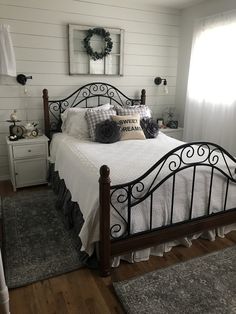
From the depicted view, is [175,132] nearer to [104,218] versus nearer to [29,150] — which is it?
[29,150]

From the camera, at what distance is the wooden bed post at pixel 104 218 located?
5.55ft

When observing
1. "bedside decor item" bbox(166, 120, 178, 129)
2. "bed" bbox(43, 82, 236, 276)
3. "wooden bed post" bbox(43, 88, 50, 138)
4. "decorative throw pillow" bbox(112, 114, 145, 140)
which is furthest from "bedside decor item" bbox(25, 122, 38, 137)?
"bedside decor item" bbox(166, 120, 178, 129)

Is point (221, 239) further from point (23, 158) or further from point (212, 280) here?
point (23, 158)

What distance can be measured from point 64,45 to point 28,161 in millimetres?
1609

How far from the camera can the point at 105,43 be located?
3.61 metres

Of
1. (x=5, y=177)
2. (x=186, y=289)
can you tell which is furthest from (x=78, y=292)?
(x=5, y=177)

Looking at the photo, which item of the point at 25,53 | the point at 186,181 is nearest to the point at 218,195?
Result: the point at 186,181

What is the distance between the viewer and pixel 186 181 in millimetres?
2082

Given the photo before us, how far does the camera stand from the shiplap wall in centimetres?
323

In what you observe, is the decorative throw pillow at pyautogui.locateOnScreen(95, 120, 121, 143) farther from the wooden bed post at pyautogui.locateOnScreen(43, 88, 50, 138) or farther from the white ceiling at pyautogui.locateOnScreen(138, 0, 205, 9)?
the white ceiling at pyautogui.locateOnScreen(138, 0, 205, 9)

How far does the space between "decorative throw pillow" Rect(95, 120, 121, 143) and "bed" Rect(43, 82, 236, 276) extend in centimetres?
30

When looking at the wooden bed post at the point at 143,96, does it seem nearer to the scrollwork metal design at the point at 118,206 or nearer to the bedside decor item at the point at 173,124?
the bedside decor item at the point at 173,124

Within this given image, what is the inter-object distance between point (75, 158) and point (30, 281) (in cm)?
110

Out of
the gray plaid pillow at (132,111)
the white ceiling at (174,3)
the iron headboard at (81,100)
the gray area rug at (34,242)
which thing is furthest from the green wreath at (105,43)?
the gray area rug at (34,242)
